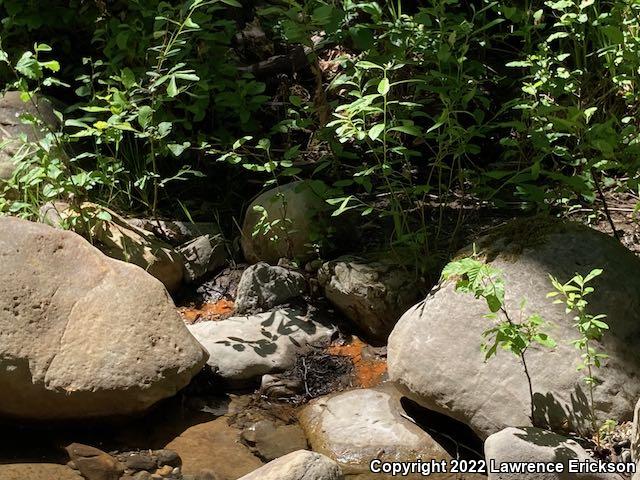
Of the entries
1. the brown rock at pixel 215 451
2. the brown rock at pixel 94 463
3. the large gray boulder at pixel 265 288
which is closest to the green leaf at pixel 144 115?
the large gray boulder at pixel 265 288

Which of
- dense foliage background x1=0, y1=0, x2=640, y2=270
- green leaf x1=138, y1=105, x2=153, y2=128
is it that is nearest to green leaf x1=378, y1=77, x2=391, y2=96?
dense foliage background x1=0, y1=0, x2=640, y2=270

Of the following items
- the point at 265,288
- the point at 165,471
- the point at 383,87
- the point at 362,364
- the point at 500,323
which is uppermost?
the point at 383,87

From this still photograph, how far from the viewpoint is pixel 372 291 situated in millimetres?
4320

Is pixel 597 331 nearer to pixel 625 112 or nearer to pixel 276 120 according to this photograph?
pixel 625 112

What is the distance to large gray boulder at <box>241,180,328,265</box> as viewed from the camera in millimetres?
4695

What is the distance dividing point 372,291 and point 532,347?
1.03 m

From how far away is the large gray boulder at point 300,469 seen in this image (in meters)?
3.11

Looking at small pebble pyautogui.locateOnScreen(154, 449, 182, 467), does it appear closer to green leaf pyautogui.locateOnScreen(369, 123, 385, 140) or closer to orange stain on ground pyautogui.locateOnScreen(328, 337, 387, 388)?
orange stain on ground pyautogui.locateOnScreen(328, 337, 387, 388)

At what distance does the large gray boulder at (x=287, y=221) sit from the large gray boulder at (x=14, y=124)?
1348mm

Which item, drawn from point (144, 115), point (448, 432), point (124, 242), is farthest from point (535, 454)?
point (144, 115)

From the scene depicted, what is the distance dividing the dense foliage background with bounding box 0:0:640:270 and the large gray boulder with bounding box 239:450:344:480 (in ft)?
4.32

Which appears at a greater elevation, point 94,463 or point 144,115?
point 144,115

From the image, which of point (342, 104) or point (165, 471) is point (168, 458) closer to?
point (165, 471)

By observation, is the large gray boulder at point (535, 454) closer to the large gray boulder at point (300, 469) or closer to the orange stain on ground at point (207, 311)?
the large gray boulder at point (300, 469)
